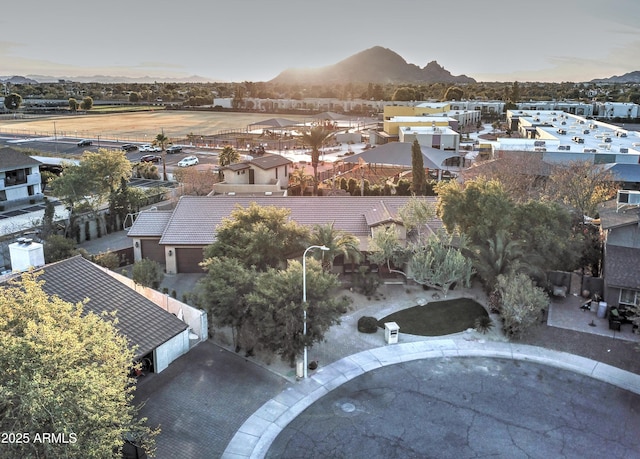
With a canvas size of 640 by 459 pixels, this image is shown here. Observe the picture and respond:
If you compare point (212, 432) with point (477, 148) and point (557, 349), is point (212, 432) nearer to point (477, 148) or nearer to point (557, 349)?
point (557, 349)

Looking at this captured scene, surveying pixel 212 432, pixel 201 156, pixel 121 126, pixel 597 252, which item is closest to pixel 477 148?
pixel 201 156

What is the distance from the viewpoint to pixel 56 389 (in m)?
12.0

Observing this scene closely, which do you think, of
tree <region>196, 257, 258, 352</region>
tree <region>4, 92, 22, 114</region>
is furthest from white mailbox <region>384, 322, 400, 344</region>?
tree <region>4, 92, 22, 114</region>

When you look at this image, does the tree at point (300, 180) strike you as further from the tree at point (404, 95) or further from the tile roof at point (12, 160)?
the tree at point (404, 95)

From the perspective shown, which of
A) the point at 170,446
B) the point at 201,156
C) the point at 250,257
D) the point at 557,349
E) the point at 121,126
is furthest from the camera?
the point at 121,126

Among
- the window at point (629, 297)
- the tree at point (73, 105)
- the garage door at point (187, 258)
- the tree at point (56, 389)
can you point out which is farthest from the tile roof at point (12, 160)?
the tree at point (73, 105)

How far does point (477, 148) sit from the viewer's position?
274 ft

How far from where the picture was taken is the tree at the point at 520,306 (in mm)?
26219

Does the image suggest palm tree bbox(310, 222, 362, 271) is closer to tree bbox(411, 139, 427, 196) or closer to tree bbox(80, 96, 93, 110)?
tree bbox(411, 139, 427, 196)

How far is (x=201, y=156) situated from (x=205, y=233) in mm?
48588

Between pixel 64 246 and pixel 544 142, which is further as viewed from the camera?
pixel 544 142

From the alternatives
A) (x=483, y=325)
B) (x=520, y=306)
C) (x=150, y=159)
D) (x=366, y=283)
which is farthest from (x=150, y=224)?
(x=150, y=159)

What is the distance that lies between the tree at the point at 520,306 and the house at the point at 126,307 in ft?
52.6

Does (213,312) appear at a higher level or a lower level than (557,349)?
higher
